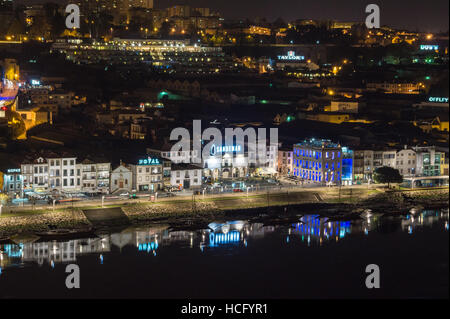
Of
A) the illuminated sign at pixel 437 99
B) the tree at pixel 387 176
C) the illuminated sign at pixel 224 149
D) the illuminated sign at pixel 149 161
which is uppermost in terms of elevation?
the illuminated sign at pixel 437 99

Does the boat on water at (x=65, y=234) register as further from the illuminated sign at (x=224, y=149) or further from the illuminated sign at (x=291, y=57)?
the illuminated sign at (x=291, y=57)

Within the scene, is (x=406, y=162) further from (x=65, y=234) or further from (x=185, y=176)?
(x=65, y=234)

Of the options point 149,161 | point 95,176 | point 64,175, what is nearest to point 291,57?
point 149,161

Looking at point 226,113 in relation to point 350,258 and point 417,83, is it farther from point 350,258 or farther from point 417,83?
point 350,258

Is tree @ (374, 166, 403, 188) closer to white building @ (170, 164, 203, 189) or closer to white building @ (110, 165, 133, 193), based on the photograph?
white building @ (170, 164, 203, 189)

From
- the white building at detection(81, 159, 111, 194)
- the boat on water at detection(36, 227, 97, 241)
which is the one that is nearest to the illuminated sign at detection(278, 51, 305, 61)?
the white building at detection(81, 159, 111, 194)

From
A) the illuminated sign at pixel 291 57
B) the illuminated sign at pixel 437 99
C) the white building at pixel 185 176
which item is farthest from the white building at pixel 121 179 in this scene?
the illuminated sign at pixel 291 57
